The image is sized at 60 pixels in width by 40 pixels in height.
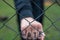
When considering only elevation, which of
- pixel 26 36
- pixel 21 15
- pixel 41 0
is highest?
pixel 41 0

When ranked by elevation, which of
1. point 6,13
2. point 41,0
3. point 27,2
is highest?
point 6,13

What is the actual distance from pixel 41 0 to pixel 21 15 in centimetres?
56

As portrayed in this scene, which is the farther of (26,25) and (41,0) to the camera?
(41,0)

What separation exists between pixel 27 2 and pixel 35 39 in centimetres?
27

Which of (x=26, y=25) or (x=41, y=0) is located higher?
(x=41, y=0)

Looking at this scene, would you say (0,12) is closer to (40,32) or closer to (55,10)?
(55,10)

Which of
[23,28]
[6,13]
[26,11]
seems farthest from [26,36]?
[6,13]

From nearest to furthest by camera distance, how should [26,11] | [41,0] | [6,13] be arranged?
[26,11], [41,0], [6,13]

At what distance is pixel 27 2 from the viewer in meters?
1.89

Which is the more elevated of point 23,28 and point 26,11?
point 26,11

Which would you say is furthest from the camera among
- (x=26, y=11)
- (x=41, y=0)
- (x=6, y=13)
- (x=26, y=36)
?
(x=6, y=13)

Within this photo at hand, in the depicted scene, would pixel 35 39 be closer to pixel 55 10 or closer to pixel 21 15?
pixel 21 15

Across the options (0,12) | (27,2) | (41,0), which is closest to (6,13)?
(0,12)

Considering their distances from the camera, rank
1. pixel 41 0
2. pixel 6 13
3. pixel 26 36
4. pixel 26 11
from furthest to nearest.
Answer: pixel 6 13 < pixel 41 0 < pixel 26 11 < pixel 26 36
